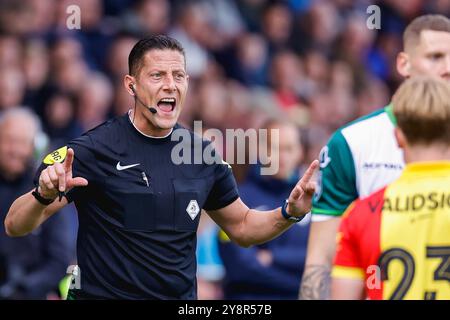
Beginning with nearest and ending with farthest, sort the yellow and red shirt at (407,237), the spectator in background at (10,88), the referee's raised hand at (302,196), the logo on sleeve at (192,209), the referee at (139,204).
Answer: the yellow and red shirt at (407,237) < the referee's raised hand at (302,196) < the referee at (139,204) < the logo on sleeve at (192,209) < the spectator in background at (10,88)

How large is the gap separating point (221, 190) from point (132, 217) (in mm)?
613

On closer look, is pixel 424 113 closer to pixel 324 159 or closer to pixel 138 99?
pixel 324 159

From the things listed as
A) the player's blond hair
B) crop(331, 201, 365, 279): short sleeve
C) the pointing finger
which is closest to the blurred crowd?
the pointing finger

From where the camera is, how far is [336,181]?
6.44 m

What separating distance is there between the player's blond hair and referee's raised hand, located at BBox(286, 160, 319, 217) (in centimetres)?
120

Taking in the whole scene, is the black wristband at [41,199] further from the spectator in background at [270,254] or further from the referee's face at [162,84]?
the spectator in background at [270,254]

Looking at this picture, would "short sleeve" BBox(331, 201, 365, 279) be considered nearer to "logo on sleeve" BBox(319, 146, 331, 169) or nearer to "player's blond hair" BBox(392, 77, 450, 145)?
"player's blond hair" BBox(392, 77, 450, 145)

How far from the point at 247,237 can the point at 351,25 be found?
7448mm

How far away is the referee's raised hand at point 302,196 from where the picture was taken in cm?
579

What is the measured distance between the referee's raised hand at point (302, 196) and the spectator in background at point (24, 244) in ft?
10.2

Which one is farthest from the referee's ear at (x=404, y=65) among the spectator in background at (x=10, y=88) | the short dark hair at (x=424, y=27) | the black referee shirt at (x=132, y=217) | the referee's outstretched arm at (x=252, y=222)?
the spectator in background at (x=10, y=88)

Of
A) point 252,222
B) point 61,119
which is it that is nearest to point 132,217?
point 252,222

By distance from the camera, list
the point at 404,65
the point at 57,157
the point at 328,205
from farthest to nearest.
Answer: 1. the point at 404,65
2. the point at 328,205
3. the point at 57,157

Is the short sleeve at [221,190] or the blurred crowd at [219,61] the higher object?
the blurred crowd at [219,61]
